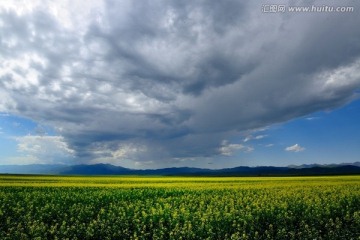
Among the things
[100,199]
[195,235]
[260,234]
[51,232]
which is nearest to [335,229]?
[260,234]

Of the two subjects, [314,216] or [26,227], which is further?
[314,216]

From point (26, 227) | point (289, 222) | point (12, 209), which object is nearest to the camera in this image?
point (26, 227)

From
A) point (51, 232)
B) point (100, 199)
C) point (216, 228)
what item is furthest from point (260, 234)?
point (100, 199)

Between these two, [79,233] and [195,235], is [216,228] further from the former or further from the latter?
[79,233]

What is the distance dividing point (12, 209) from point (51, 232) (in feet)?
21.3

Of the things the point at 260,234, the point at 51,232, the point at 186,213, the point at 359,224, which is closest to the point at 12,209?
the point at 51,232

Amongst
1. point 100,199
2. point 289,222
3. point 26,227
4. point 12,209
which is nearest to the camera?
point 26,227

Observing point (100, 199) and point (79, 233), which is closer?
point (79, 233)

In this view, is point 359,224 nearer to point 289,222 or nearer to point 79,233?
point 289,222

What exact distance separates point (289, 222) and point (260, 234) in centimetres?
208

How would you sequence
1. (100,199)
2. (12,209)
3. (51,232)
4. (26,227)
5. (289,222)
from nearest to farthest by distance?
(51,232)
(26,227)
(289,222)
(12,209)
(100,199)

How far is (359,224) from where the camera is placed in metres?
15.8

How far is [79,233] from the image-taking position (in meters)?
14.7

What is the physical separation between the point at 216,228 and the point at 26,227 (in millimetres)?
9466
